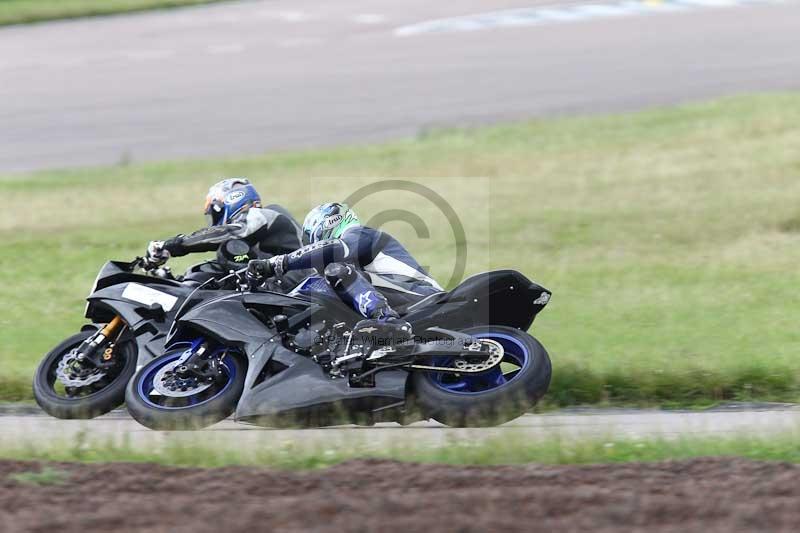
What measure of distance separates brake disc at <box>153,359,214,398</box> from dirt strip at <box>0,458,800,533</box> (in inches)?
62.3

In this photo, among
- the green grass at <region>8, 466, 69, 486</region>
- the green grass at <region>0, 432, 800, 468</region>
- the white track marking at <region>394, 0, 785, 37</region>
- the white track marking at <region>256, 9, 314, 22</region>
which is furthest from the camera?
the white track marking at <region>256, 9, 314, 22</region>

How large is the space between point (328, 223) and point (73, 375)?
7.77 feet

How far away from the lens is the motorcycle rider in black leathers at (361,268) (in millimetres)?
8633

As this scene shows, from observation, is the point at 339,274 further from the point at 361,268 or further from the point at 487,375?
the point at 487,375

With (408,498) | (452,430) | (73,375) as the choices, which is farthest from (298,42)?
(408,498)

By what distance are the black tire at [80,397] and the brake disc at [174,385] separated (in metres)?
0.51

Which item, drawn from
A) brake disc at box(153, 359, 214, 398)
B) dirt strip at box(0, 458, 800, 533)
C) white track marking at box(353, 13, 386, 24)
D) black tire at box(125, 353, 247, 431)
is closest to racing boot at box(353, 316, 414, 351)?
black tire at box(125, 353, 247, 431)

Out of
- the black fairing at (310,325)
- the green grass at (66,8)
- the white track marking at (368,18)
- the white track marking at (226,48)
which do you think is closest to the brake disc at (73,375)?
the black fairing at (310,325)

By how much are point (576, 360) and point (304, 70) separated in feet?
52.0

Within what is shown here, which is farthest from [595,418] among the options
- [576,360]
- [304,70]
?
[304,70]

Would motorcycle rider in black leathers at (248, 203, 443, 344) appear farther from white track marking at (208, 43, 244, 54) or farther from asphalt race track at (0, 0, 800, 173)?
white track marking at (208, 43, 244, 54)

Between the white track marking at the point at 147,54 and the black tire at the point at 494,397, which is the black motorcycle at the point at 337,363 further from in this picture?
the white track marking at the point at 147,54

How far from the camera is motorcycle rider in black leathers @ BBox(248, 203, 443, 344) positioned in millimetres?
8633

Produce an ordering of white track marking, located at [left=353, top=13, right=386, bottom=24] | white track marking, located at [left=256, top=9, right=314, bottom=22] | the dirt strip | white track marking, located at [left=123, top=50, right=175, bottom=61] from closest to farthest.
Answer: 1. the dirt strip
2. white track marking, located at [left=123, top=50, right=175, bottom=61]
3. white track marking, located at [left=353, top=13, right=386, bottom=24]
4. white track marking, located at [left=256, top=9, right=314, bottom=22]
